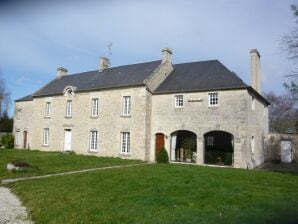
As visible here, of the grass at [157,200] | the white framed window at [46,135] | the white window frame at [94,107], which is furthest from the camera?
the white framed window at [46,135]

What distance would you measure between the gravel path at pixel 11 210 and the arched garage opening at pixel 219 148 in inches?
584

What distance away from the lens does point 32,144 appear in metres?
31.5

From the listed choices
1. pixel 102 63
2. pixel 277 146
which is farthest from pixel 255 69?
pixel 102 63

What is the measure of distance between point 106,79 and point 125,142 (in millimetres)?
6673

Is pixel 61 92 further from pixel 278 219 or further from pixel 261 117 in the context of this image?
pixel 278 219

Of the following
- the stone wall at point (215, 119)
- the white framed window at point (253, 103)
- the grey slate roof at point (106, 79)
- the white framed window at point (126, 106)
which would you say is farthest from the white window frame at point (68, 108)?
the white framed window at point (253, 103)

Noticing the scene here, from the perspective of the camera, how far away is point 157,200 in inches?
328

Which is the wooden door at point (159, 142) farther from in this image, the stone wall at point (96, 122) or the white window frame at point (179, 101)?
the white window frame at point (179, 101)

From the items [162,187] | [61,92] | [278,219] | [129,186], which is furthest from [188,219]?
[61,92]

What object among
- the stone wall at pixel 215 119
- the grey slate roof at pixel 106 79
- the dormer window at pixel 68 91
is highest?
the grey slate roof at pixel 106 79

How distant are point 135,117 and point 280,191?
14.4 metres

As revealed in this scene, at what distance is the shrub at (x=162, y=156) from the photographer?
826 inches

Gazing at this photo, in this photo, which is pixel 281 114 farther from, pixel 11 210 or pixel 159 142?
pixel 11 210

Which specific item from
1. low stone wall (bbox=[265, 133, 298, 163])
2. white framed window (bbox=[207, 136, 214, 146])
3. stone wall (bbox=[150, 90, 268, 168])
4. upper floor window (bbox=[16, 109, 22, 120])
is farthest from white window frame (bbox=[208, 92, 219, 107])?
upper floor window (bbox=[16, 109, 22, 120])
